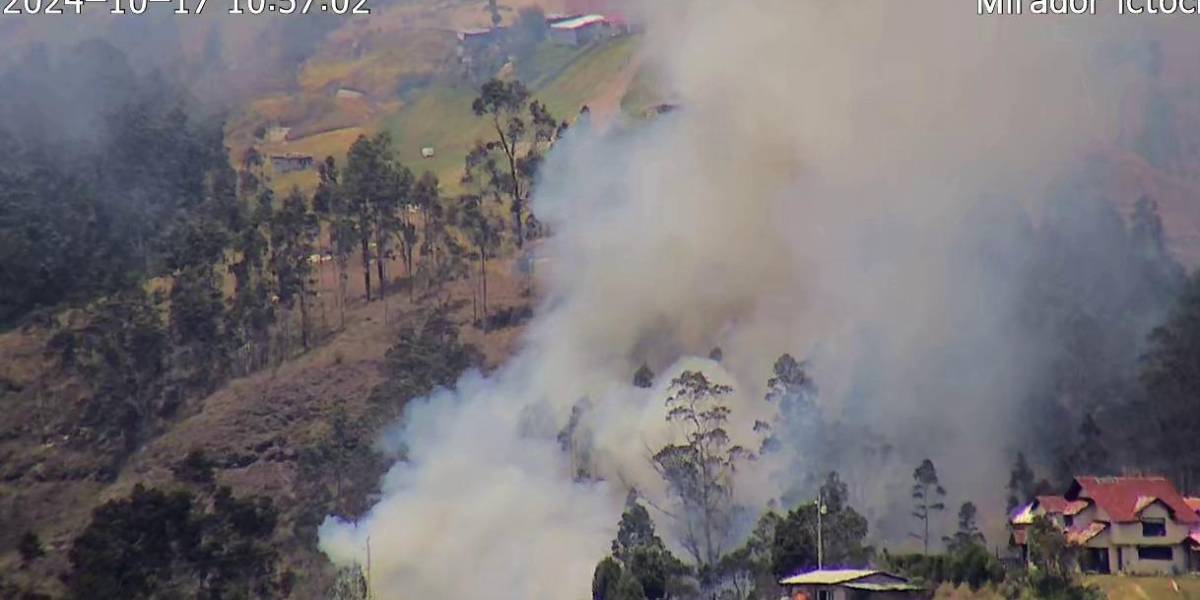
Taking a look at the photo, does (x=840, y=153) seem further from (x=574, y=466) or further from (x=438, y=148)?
(x=438, y=148)

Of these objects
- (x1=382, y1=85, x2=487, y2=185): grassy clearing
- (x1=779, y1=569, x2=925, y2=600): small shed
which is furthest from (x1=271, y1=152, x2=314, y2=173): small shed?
(x1=779, y1=569, x2=925, y2=600): small shed

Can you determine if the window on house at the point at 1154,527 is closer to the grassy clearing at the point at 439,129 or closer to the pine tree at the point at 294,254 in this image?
the pine tree at the point at 294,254

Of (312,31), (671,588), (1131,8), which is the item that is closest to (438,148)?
(312,31)

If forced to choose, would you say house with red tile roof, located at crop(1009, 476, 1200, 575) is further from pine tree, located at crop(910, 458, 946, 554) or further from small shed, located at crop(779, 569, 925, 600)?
small shed, located at crop(779, 569, 925, 600)

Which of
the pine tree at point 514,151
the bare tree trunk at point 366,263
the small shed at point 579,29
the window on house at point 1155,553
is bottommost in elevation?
the window on house at point 1155,553

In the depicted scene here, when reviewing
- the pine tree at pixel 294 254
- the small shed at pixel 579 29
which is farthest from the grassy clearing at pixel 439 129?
the pine tree at pixel 294 254

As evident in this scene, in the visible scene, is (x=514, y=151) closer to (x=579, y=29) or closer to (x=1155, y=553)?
(x=579, y=29)
